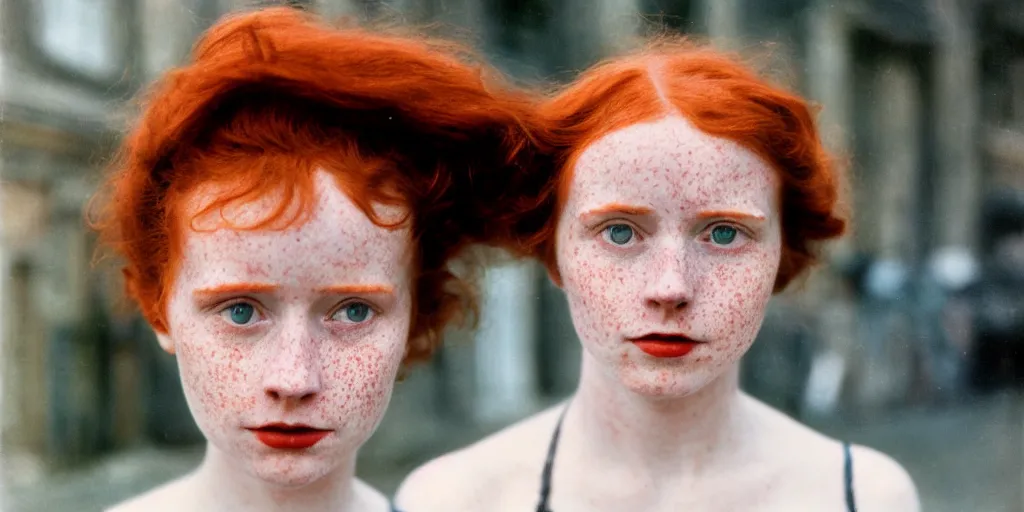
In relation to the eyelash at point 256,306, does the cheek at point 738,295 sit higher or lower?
higher

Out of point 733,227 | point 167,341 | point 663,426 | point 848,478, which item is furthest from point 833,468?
point 167,341

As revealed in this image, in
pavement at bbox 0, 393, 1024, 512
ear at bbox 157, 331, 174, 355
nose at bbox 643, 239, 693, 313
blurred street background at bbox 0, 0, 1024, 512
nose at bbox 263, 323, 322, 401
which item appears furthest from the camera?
pavement at bbox 0, 393, 1024, 512

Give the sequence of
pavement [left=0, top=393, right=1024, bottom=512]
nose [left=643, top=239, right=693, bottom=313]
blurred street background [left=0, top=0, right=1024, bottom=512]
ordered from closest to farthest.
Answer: nose [left=643, top=239, right=693, bottom=313] → blurred street background [left=0, top=0, right=1024, bottom=512] → pavement [left=0, top=393, right=1024, bottom=512]

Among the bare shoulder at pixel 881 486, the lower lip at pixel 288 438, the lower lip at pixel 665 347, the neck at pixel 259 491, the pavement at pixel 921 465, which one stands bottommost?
the pavement at pixel 921 465

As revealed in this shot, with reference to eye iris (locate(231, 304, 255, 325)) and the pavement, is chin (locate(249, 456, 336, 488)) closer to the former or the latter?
eye iris (locate(231, 304, 255, 325))

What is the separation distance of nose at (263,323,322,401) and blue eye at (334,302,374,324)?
74 mm

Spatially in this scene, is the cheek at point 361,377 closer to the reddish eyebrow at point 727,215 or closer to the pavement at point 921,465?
the reddish eyebrow at point 727,215

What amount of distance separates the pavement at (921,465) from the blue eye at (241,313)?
1092 mm

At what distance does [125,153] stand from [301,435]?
0.67 metres

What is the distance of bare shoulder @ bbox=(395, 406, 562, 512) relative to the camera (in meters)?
2.20

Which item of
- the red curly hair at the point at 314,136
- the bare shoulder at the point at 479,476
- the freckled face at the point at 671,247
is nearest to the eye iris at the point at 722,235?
the freckled face at the point at 671,247

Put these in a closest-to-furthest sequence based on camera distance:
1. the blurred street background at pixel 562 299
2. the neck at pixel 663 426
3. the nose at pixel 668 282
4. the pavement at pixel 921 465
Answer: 1. the nose at pixel 668 282
2. the neck at pixel 663 426
3. the blurred street background at pixel 562 299
4. the pavement at pixel 921 465

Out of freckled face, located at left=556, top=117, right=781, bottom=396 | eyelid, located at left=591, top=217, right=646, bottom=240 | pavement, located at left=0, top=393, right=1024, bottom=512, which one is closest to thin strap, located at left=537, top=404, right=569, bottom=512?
freckled face, located at left=556, top=117, right=781, bottom=396

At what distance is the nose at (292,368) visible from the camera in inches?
70.1
